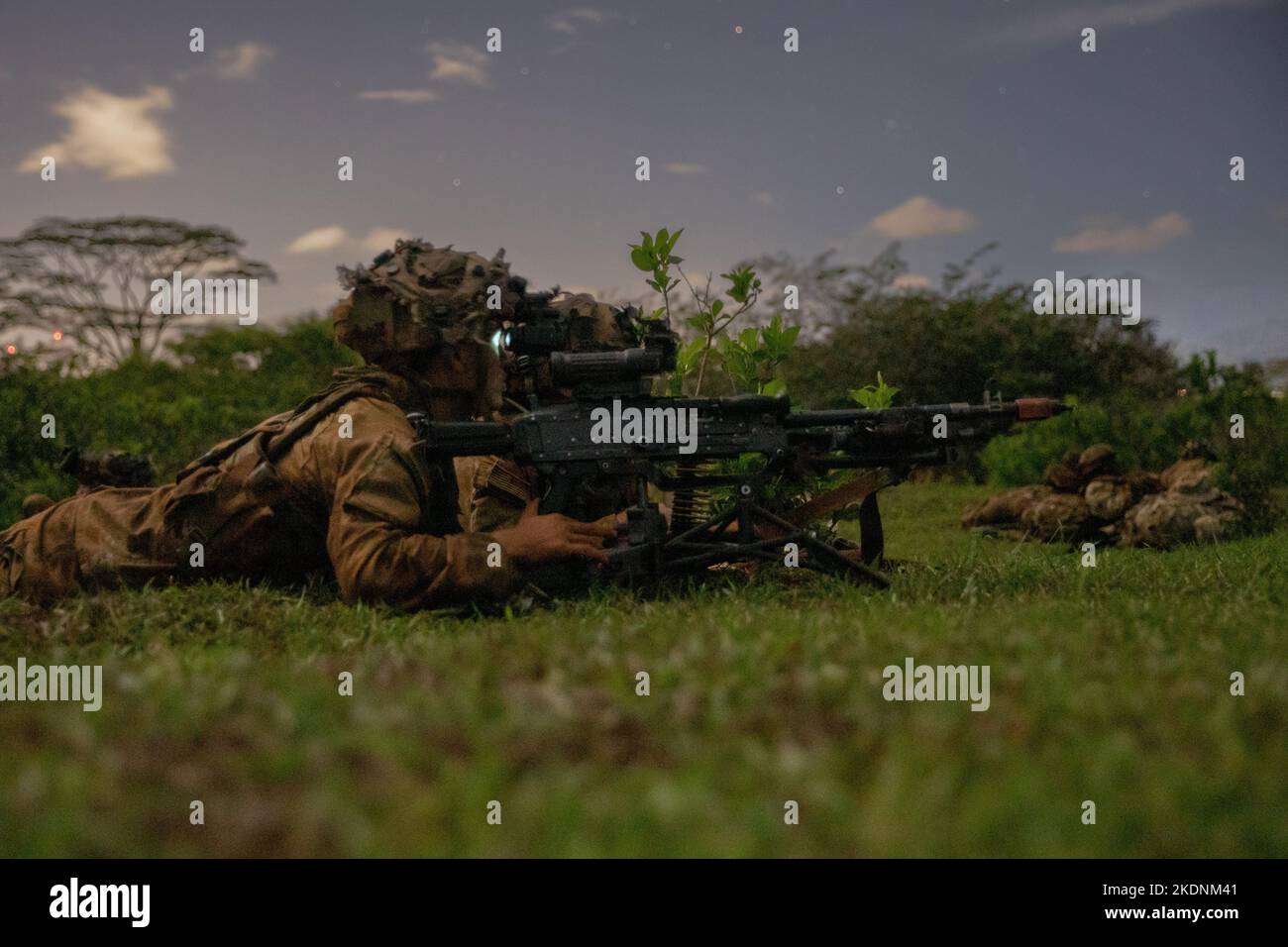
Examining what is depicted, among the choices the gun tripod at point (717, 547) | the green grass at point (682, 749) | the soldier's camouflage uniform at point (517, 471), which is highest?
the soldier's camouflage uniform at point (517, 471)

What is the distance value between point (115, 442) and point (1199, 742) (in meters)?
13.6

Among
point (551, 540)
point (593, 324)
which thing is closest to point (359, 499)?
point (551, 540)

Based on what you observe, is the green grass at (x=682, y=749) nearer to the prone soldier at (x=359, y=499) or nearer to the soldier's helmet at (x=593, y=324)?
the prone soldier at (x=359, y=499)

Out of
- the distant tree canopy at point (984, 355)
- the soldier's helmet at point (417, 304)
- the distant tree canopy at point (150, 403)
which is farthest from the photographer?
the distant tree canopy at point (984, 355)

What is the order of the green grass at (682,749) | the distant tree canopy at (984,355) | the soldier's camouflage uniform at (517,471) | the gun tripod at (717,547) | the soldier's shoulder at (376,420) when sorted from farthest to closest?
1. the distant tree canopy at (984,355)
2. the soldier's camouflage uniform at (517,471)
3. the gun tripod at (717,547)
4. the soldier's shoulder at (376,420)
5. the green grass at (682,749)

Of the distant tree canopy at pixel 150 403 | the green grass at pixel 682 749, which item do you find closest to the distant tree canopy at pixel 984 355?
the distant tree canopy at pixel 150 403

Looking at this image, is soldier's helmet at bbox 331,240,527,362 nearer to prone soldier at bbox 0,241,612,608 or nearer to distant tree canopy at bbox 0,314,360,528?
prone soldier at bbox 0,241,612,608

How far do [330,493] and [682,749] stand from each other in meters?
3.21

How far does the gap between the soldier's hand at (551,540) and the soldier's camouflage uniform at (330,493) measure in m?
0.10

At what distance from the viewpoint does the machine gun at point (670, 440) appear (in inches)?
204
